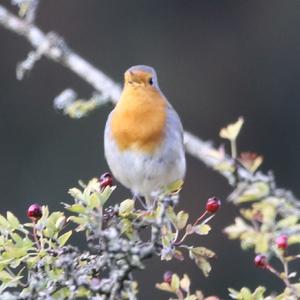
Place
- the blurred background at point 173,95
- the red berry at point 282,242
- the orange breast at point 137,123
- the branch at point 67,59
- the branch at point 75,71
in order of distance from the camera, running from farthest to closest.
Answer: the blurred background at point 173,95 < the branch at point 67,59 < the branch at point 75,71 < the orange breast at point 137,123 < the red berry at point 282,242

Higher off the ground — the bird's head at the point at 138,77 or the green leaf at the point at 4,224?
the bird's head at the point at 138,77

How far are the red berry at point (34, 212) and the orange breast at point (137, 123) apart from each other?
1.06 metres

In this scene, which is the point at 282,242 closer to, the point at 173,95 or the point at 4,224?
the point at 4,224

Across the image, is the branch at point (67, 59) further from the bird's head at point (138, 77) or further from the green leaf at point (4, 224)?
the green leaf at point (4, 224)

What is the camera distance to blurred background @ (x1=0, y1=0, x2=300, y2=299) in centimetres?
671

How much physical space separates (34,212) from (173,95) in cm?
477

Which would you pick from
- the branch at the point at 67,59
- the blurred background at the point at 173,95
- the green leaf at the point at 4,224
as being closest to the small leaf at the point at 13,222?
the green leaf at the point at 4,224

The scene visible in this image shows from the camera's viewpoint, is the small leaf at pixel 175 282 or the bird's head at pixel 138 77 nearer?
the small leaf at pixel 175 282

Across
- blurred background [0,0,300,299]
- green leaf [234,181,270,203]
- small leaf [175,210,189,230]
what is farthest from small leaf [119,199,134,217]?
blurred background [0,0,300,299]

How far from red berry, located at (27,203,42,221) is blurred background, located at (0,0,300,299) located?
4.24 metres

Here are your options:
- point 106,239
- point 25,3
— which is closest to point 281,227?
point 106,239

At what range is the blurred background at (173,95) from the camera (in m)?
6.71

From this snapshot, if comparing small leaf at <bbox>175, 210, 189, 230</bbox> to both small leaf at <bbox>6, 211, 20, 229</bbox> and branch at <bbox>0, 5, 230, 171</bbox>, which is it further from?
branch at <bbox>0, 5, 230, 171</bbox>

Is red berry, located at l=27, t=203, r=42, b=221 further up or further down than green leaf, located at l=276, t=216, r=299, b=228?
further up
